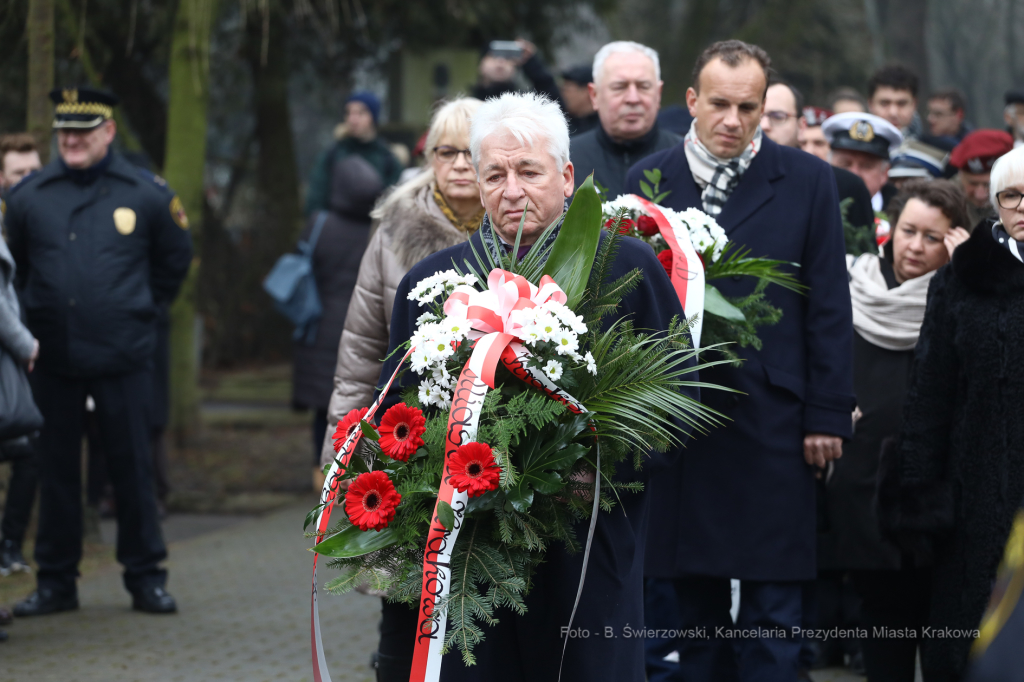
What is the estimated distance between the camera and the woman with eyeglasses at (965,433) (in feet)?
12.1

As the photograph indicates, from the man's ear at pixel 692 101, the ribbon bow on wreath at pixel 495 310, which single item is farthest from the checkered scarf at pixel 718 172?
the ribbon bow on wreath at pixel 495 310

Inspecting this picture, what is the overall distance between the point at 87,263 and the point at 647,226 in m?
3.35

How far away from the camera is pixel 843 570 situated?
5.00m

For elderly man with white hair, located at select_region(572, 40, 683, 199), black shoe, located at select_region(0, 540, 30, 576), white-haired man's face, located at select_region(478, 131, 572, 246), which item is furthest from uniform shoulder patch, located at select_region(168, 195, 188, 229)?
white-haired man's face, located at select_region(478, 131, 572, 246)

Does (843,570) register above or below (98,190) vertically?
below

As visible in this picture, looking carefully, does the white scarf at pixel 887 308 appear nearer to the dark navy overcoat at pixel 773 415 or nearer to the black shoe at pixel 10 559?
the dark navy overcoat at pixel 773 415

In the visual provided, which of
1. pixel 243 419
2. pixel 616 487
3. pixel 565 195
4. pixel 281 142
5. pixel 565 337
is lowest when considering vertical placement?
pixel 243 419

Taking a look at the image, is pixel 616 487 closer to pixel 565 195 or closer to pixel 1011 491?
pixel 565 195

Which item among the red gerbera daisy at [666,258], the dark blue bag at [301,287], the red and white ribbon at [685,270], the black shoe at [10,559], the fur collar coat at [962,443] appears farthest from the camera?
the dark blue bag at [301,287]

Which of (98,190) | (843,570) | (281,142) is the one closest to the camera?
(843,570)

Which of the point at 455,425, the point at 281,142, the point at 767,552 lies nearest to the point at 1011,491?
the point at 767,552

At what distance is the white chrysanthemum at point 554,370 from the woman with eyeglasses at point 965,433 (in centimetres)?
169

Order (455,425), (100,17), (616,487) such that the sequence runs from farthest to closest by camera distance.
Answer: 1. (100,17)
2. (616,487)
3. (455,425)

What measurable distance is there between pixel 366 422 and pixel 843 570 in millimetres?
2865
